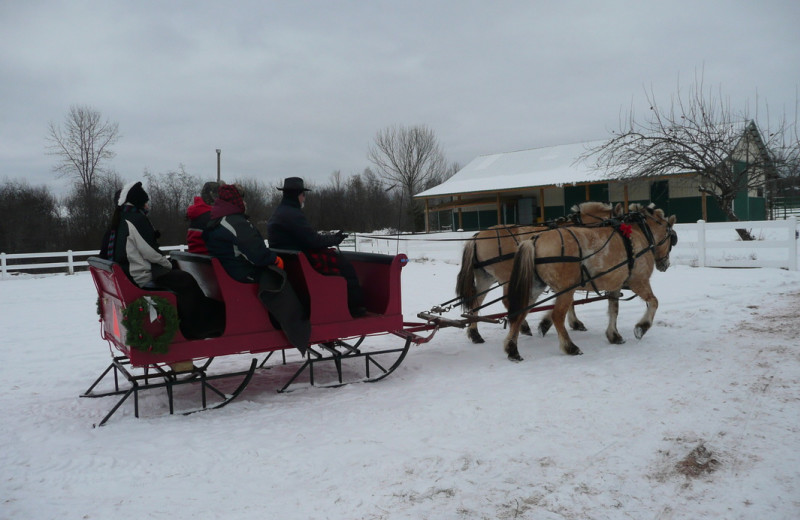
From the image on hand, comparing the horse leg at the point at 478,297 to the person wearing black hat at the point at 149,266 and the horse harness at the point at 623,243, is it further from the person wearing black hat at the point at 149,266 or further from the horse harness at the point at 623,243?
the person wearing black hat at the point at 149,266

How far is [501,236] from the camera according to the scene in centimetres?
681

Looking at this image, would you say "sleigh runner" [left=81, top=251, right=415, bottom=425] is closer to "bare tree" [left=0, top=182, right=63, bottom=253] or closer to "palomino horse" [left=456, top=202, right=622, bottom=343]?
"palomino horse" [left=456, top=202, right=622, bottom=343]

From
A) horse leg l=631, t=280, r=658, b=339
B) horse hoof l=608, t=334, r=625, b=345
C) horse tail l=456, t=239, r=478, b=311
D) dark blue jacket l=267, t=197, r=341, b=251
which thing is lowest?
horse hoof l=608, t=334, r=625, b=345

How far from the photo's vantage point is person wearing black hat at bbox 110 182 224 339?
4195mm

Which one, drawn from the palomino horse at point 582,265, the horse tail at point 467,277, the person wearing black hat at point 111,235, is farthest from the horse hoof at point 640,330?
the person wearing black hat at point 111,235

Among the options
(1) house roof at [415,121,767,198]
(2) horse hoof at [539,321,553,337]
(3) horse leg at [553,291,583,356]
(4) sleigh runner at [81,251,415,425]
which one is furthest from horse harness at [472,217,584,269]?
(1) house roof at [415,121,767,198]

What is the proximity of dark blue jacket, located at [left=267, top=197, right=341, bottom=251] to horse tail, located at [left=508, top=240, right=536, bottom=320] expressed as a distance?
2111 mm

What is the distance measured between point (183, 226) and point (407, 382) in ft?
109

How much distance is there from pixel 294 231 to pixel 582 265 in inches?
132

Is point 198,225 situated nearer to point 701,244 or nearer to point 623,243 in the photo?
point 623,243

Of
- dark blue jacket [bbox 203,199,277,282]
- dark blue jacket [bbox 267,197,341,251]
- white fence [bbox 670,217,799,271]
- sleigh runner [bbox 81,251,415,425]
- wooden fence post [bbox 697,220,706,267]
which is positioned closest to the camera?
sleigh runner [bbox 81,251,415,425]

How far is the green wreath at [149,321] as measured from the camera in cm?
395

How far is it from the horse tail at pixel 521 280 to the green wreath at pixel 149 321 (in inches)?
133

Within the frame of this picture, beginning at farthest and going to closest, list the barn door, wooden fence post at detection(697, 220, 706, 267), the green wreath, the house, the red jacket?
the barn door
the house
wooden fence post at detection(697, 220, 706, 267)
the red jacket
the green wreath
